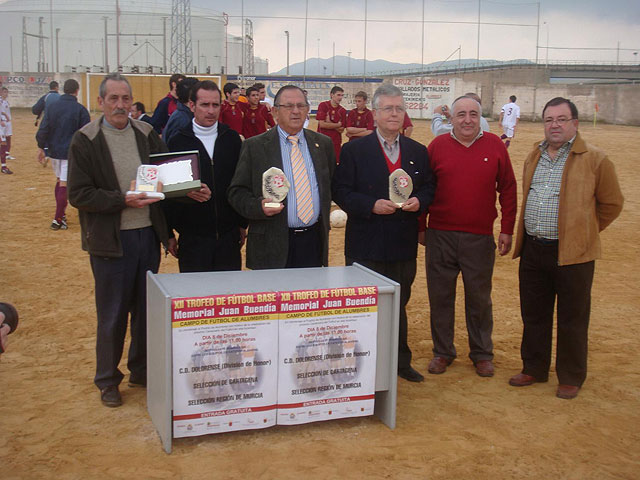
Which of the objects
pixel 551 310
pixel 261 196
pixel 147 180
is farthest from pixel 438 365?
pixel 147 180

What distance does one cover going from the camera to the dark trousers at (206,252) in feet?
16.2

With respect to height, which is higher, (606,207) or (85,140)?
(85,140)

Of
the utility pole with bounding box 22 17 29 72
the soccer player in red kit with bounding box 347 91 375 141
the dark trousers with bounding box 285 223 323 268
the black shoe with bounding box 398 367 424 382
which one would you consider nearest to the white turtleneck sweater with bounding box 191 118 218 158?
the dark trousers with bounding box 285 223 323 268

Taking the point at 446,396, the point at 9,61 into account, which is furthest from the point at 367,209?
the point at 9,61

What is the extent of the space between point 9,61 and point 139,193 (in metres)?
53.2

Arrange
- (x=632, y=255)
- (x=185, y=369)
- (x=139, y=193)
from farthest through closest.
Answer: (x=632, y=255) < (x=139, y=193) < (x=185, y=369)

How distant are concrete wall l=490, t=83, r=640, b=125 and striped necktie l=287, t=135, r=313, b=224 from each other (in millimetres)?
35499

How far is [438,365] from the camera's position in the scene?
17.7ft

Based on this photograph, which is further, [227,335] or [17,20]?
[17,20]

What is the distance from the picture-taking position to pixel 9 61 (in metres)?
50.8

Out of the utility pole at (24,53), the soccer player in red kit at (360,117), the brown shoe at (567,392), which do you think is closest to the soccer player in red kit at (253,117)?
the soccer player in red kit at (360,117)

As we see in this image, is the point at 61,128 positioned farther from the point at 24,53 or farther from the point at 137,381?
the point at 24,53

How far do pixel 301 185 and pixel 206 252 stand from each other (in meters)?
0.86

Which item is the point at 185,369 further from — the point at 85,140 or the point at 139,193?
the point at 85,140
